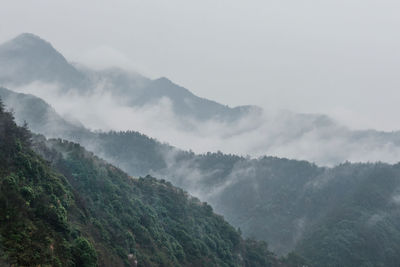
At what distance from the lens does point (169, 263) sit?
282 ft

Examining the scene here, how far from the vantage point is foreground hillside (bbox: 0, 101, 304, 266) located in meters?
40.5

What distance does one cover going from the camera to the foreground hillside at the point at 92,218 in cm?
4050

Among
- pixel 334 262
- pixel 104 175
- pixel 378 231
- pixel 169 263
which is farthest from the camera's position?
pixel 378 231

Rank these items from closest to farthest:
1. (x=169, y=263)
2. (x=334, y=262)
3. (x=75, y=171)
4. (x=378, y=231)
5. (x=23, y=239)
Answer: (x=23, y=239) → (x=169, y=263) → (x=75, y=171) → (x=334, y=262) → (x=378, y=231)

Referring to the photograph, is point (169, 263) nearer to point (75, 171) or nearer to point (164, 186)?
point (75, 171)

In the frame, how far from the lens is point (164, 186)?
455 feet

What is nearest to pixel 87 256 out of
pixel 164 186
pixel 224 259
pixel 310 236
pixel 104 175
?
pixel 104 175

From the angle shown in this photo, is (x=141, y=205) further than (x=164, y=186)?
No

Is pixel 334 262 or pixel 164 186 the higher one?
pixel 164 186

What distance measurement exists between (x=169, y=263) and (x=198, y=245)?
24963 millimetres

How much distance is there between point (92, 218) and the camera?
235 feet

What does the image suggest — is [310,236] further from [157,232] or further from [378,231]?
[157,232]

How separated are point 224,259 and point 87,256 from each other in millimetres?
78563

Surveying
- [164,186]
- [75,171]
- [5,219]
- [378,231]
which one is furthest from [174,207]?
[378,231]
